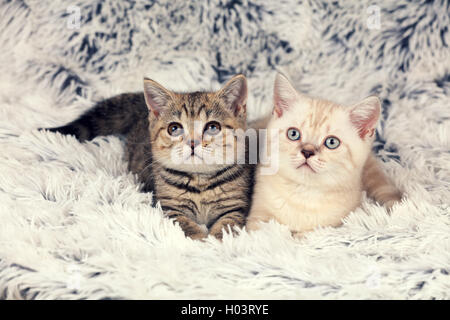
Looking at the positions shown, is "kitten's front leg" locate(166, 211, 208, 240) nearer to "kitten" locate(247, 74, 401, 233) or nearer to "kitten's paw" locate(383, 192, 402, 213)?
"kitten" locate(247, 74, 401, 233)

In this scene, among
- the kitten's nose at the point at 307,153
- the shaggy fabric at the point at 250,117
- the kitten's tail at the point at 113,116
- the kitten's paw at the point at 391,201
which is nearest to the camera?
the shaggy fabric at the point at 250,117

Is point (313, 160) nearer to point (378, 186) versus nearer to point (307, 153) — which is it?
point (307, 153)

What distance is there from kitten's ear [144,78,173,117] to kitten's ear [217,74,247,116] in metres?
0.15

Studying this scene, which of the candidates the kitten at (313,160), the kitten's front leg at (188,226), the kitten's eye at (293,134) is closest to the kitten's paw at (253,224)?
the kitten at (313,160)

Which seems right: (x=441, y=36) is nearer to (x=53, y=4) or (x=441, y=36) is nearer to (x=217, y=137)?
(x=217, y=137)

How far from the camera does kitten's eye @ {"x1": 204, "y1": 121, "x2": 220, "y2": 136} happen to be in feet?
3.97

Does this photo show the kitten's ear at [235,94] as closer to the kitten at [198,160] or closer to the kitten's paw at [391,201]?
the kitten at [198,160]

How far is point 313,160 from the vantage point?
44.1 inches

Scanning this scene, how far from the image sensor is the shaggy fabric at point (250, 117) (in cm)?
93

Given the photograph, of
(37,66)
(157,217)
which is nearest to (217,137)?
(157,217)

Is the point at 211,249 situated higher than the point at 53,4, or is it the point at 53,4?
the point at 53,4

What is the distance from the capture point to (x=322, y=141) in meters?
1.16

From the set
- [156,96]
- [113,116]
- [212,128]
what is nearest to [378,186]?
[212,128]
